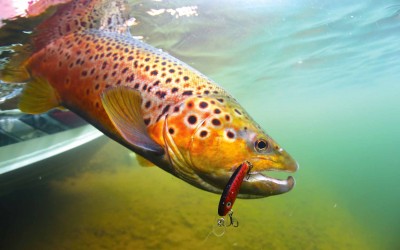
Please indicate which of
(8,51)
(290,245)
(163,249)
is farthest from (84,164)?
(290,245)

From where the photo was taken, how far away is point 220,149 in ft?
6.49

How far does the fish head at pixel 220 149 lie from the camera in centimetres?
198

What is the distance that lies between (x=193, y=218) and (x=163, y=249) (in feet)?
6.05

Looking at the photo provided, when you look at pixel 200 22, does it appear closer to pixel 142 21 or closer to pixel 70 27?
pixel 142 21

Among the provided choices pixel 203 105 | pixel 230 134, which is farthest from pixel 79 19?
pixel 230 134

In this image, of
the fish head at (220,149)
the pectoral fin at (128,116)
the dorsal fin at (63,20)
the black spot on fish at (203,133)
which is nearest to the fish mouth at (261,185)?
the fish head at (220,149)

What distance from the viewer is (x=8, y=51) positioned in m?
7.37

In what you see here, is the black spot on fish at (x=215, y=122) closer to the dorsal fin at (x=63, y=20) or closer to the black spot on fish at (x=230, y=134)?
the black spot on fish at (x=230, y=134)

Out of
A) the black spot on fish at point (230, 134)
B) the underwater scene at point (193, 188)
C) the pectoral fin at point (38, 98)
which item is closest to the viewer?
the black spot on fish at point (230, 134)

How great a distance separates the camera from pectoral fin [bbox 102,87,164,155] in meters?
1.92

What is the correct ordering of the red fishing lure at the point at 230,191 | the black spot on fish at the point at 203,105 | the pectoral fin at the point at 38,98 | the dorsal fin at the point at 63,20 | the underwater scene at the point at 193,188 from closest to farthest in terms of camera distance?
the red fishing lure at the point at 230,191
the black spot on fish at the point at 203,105
the pectoral fin at the point at 38,98
the dorsal fin at the point at 63,20
the underwater scene at the point at 193,188

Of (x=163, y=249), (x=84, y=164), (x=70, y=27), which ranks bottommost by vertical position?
(x=84, y=164)

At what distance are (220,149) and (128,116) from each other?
0.75 m

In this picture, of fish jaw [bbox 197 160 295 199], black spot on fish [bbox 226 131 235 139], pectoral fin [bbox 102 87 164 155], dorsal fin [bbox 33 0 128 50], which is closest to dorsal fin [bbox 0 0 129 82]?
dorsal fin [bbox 33 0 128 50]
